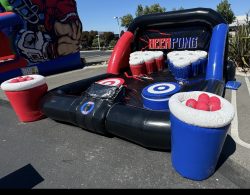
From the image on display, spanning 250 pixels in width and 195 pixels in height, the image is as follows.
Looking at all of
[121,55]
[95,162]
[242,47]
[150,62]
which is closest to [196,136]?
[95,162]

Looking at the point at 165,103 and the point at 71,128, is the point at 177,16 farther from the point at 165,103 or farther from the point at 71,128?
the point at 71,128

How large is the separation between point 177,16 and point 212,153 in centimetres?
501

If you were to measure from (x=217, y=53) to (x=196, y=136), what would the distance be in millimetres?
3236

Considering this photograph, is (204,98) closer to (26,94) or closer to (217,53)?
(217,53)

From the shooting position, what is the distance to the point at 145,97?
4.40 meters

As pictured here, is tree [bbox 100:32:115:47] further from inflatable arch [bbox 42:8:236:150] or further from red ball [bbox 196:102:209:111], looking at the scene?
red ball [bbox 196:102:209:111]

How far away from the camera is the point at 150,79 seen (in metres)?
5.91

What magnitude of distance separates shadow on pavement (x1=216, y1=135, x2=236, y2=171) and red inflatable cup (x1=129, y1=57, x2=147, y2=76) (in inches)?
129

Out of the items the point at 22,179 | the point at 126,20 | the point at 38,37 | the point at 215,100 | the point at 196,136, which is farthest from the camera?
the point at 126,20

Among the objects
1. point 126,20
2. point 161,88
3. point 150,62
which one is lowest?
point 161,88

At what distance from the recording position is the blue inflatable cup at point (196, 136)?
227cm

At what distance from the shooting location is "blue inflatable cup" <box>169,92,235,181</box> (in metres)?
2.27
